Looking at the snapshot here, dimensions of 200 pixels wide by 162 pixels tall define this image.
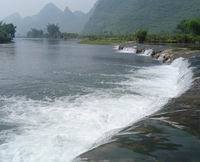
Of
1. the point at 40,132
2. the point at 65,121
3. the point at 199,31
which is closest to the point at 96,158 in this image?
the point at 40,132

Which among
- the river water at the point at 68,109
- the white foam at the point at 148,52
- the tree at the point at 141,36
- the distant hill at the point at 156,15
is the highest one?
the distant hill at the point at 156,15

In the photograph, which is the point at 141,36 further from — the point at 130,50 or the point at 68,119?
the point at 68,119

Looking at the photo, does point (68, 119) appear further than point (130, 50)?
No

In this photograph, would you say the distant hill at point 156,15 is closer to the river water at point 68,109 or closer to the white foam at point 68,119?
the river water at point 68,109

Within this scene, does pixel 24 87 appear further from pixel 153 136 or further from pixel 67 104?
pixel 153 136

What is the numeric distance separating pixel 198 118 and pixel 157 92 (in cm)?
747

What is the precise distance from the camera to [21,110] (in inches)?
586

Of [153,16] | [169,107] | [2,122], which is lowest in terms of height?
[2,122]

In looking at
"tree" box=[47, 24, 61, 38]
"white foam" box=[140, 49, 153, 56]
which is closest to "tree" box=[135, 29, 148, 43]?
"white foam" box=[140, 49, 153, 56]

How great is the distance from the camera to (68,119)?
1344 cm

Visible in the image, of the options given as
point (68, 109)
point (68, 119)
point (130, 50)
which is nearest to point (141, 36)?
point (130, 50)

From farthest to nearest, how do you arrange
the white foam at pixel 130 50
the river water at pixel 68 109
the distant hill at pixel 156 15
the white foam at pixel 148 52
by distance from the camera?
the distant hill at pixel 156 15 < the white foam at pixel 130 50 < the white foam at pixel 148 52 < the river water at pixel 68 109

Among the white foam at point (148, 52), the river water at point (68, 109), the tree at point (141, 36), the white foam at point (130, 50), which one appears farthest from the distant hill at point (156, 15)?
the river water at point (68, 109)

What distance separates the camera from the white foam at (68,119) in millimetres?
9930
